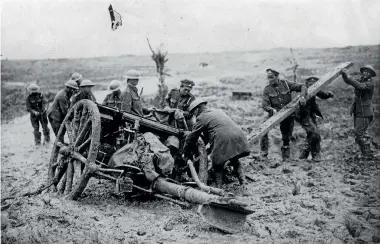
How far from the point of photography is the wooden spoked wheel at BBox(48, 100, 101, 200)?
4828 mm

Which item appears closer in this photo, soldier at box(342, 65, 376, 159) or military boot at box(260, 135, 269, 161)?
soldier at box(342, 65, 376, 159)

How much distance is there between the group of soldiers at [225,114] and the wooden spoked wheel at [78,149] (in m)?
1.09

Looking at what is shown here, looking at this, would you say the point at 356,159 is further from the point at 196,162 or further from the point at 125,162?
the point at 125,162

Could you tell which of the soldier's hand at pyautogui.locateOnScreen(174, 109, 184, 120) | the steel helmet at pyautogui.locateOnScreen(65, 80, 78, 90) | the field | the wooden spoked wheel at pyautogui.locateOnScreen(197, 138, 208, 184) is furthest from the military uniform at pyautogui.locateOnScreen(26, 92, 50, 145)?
the wooden spoked wheel at pyautogui.locateOnScreen(197, 138, 208, 184)

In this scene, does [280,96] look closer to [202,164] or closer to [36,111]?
[202,164]

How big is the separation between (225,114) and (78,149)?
2.33m

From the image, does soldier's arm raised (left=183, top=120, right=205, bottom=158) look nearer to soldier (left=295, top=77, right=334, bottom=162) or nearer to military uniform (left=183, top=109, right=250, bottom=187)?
military uniform (left=183, top=109, right=250, bottom=187)

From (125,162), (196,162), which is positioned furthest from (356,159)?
(125,162)

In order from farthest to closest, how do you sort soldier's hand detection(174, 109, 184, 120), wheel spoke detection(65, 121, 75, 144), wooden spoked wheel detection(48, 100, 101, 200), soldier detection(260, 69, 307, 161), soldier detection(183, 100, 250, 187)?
soldier detection(260, 69, 307, 161)
soldier's hand detection(174, 109, 184, 120)
wheel spoke detection(65, 121, 75, 144)
soldier detection(183, 100, 250, 187)
wooden spoked wheel detection(48, 100, 101, 200)

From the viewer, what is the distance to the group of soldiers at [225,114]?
5184 mm

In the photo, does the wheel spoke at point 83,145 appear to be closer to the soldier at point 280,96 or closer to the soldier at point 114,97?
the soldier at point 114,97

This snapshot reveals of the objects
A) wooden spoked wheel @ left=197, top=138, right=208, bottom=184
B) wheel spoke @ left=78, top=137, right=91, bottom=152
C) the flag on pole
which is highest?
the flag on pole

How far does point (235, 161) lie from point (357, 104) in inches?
122

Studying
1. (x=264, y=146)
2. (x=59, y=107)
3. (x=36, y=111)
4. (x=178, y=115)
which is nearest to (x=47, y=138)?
(x=36, y=111)
